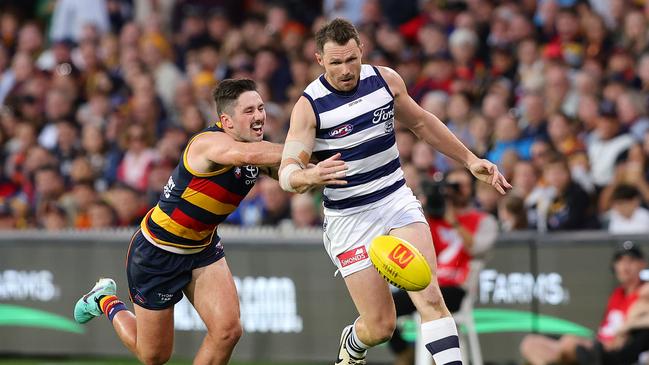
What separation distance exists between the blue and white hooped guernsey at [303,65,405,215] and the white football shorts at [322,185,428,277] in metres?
0.06

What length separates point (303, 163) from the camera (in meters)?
8.09

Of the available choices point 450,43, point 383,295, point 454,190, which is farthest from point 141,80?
point 383,295

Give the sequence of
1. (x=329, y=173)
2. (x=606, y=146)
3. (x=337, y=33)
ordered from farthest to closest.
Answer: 1. (x=606, y=146)
2. (x=337, y=33)
3. (x=329, y=173)

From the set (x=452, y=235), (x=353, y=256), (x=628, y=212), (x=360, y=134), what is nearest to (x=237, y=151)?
(x=360, y=134)

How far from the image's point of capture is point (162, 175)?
1484 cm

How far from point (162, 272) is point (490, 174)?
2382 millimetres

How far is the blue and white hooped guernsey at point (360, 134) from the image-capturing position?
840 centimetres

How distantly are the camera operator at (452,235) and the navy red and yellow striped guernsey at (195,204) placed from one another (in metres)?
2.47

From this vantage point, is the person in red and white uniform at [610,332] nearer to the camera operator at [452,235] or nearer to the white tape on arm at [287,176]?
the camera operator at [452,235]

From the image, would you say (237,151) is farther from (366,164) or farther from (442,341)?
(442,341)

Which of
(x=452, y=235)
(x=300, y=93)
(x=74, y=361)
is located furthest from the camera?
(x=300, y=93)

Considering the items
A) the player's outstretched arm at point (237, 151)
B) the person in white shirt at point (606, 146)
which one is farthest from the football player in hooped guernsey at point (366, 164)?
the person in white shirt at point (606, 146)

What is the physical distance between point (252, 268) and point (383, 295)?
15.1 feet

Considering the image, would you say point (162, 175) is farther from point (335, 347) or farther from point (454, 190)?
point (454, 190)
